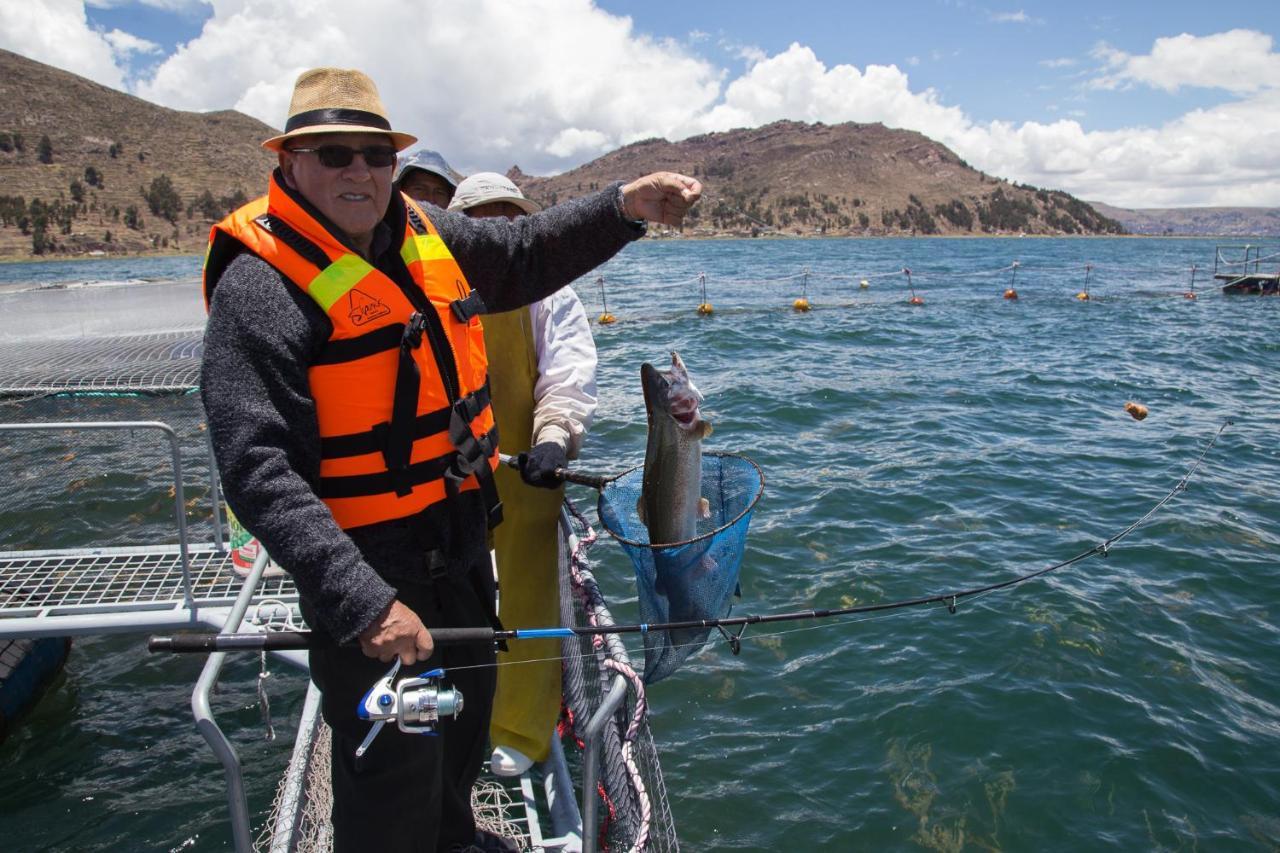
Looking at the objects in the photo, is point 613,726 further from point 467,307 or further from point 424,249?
point 424,249

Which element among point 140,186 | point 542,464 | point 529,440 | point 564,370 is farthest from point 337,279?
point 140,186

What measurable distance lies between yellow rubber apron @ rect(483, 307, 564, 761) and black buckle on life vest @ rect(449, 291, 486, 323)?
1.11 metres

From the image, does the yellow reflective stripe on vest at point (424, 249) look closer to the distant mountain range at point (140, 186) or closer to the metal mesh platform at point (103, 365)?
the metal mesh platform at point (103, 365)

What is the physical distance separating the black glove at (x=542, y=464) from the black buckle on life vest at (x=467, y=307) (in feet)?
2.95

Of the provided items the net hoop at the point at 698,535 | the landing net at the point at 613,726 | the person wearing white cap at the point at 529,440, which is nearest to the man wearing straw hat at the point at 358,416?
the net hoop at the point at 698,535

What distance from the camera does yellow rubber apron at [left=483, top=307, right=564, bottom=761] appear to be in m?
4.14

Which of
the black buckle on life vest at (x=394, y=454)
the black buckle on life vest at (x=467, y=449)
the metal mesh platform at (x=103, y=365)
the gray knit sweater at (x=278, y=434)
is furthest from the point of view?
the metal mesh platform at (x=103, y=365)

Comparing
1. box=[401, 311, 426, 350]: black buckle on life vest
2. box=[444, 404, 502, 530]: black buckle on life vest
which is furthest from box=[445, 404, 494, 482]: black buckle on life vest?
box=[401, 311, 426, 350]: black buckle on life vest

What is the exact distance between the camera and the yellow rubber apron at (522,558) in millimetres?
4145

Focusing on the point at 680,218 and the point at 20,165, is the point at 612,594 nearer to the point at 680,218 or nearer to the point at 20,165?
the point at 680,218

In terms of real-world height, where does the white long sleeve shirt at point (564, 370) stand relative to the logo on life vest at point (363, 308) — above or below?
below

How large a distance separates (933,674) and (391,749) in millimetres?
5338

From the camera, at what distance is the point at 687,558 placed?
139 inches

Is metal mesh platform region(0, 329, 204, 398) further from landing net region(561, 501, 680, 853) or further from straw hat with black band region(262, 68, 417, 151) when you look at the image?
straw hat with black band region(262, 68, 417, 151)
